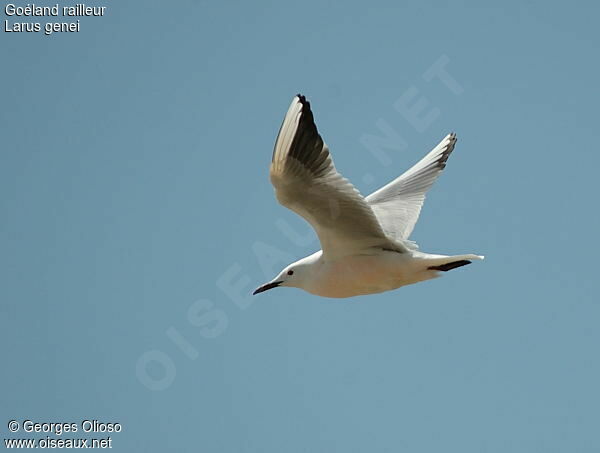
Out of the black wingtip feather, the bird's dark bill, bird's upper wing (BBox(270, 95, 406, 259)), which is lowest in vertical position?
the black wingtip feather

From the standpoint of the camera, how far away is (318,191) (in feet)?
33.0

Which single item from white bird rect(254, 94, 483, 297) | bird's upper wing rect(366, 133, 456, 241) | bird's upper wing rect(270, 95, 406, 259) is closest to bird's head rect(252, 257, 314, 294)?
white bird rect(254, 94, 483, 297)

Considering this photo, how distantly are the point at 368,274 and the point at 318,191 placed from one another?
122 cm

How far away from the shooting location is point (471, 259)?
34.2 ft

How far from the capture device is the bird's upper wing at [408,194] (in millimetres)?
12078

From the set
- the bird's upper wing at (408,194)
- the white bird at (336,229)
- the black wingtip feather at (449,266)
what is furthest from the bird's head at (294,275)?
the black wingtip feather at (449,266)

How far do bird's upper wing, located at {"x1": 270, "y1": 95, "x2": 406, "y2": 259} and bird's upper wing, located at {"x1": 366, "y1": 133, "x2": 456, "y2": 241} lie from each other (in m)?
0.88

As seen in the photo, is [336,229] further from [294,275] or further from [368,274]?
[294,275]

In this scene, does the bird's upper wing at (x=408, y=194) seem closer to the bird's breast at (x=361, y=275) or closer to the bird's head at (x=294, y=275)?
the bird's breast at (x=361, y=275)

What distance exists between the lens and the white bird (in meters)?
9.75

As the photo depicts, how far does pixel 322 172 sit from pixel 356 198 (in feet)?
1.51

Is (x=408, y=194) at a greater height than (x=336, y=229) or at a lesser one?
greater

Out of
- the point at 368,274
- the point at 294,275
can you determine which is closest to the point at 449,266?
the point at 368,274

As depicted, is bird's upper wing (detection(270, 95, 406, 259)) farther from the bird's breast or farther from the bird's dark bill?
the bird's dark bill
